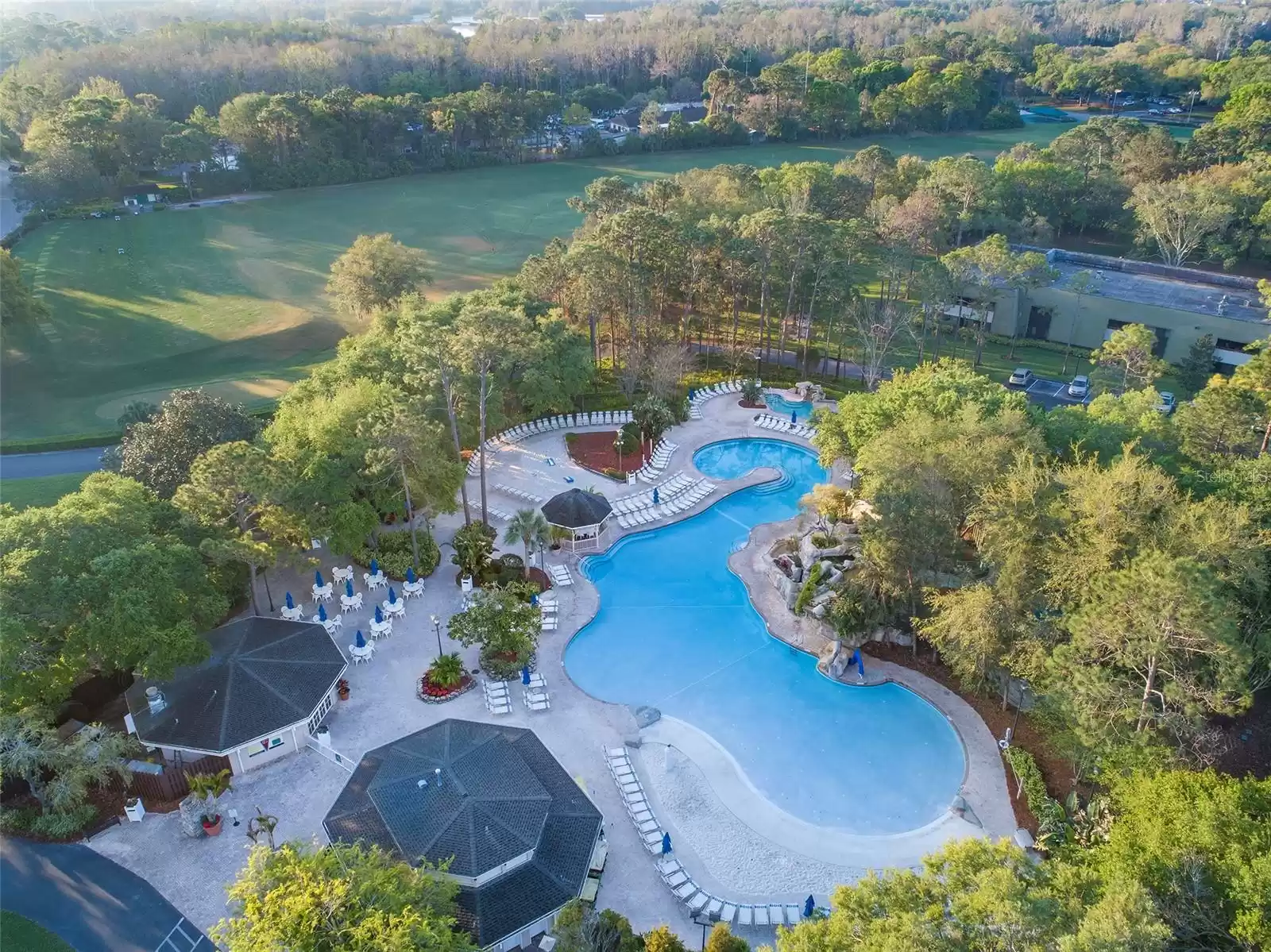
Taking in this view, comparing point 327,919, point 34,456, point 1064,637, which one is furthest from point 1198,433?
point 34,456

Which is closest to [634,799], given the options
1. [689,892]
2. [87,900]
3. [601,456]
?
[689,892]

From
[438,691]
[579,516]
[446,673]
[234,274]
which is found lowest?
[438,691]

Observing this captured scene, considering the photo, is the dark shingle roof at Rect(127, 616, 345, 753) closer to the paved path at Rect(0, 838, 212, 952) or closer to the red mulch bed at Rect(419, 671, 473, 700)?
the red mulch bed at Rect(419, 671, 473, 700)

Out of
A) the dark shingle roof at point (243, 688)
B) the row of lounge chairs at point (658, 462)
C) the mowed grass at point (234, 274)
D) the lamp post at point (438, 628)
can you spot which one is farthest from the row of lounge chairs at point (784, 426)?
the mowed grass at point (234, 274)

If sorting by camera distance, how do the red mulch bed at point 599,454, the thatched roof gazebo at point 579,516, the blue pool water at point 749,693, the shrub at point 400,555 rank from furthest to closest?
the red mulch bed at point 599,454
the thatched roof gazebo at point 579,516
the shrub at point 400,555
the blue pool water at point 749,693

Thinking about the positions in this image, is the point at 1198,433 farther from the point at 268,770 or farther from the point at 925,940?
the point at 268,770

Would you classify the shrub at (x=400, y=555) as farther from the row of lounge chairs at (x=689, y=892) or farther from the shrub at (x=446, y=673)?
the row of lounge chairs at (x=689, y=892)

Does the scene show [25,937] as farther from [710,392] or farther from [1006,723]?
[710,392]

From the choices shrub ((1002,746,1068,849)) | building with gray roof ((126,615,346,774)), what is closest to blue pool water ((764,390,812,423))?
Answer: shrub ((1002,746,1068,849))
